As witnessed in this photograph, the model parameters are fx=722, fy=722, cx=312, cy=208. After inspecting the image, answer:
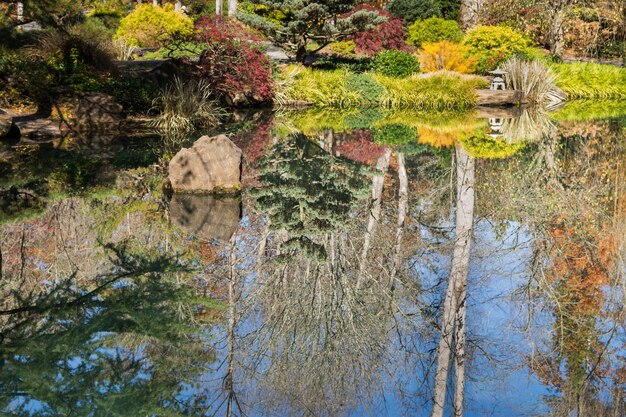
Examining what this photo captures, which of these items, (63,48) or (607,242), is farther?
(63,48)

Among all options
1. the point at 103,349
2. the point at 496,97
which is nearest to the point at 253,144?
the point at 103,349

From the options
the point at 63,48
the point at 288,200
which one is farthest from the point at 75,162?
the point at 63,48

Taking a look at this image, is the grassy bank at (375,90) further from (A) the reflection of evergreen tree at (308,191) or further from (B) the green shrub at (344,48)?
(A) the reflection of evergreen tree at (308,191)

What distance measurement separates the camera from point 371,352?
13.6ft

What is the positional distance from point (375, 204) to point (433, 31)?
67.2 ft

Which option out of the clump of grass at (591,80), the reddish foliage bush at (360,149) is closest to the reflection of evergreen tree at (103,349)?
the reddish foliage bush at (360,149)

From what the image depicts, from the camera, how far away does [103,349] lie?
404 centimetres

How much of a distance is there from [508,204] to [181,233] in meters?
3.75

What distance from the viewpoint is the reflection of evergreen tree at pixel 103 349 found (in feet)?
11.4

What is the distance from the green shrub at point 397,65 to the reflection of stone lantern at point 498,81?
2.55 metres

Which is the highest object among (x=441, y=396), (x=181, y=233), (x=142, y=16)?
(x=142, y=16)

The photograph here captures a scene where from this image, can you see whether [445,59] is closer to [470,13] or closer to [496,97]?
[496,97]

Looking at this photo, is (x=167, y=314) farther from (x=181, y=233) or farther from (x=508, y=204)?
(x=508, y=204)

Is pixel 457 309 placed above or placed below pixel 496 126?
below
